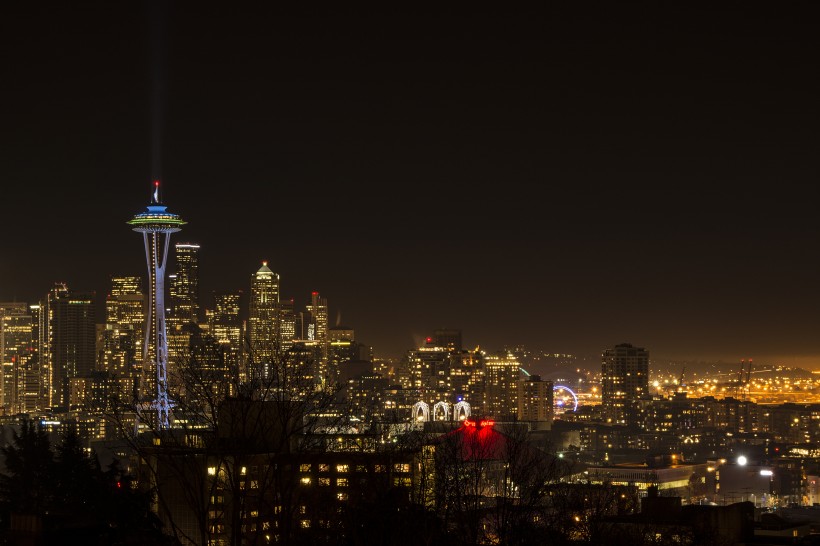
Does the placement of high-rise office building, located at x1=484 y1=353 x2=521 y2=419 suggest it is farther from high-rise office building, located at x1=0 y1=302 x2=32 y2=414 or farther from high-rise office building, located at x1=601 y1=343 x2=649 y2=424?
high-rise office building, located at x1=0 y1=302 x2=32 y2=414

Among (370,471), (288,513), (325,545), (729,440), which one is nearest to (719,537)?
(370,471)

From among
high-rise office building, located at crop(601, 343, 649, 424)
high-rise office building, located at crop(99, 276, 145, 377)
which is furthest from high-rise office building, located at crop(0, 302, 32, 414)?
high-rise office building, located at crop(601, 343, 649, 424)

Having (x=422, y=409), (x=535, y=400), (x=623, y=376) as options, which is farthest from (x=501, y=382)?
(x=422, y=409)

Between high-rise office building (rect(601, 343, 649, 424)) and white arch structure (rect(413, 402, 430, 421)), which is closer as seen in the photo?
white arch structure (rect(413, 402, 430, 421))

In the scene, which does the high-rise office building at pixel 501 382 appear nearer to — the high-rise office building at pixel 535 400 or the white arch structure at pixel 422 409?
the high-rise office building at pixel 535 400

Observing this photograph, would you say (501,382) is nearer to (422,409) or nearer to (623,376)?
(623,376)

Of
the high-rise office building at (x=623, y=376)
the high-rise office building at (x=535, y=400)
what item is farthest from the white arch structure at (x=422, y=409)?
the high-rise office building at (x=623, y=376)
